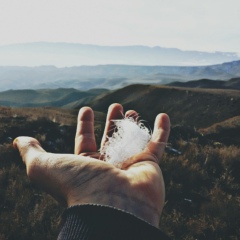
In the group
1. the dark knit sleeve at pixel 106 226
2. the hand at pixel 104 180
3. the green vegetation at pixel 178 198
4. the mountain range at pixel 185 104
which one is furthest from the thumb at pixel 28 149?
the mountain range at pixel 185 104

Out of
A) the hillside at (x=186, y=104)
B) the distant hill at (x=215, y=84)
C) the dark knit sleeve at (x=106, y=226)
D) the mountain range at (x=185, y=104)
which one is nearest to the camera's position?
the dark knit sleeve at (x=106, y=226)

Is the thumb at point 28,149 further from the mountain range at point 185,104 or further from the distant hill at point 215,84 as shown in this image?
the distant hill at point 215,84

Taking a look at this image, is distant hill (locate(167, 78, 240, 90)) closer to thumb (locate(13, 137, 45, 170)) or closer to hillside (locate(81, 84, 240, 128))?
hillside (locate(81, 84, 240, 128))

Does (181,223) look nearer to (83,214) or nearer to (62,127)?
(83,214)

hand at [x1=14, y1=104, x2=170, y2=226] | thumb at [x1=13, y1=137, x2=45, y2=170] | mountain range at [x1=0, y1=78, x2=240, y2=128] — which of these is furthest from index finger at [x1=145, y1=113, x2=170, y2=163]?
mountain range at [x1=0, y1=78, x2=240, y2=128]

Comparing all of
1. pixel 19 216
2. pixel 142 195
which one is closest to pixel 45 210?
pixel 19 216
